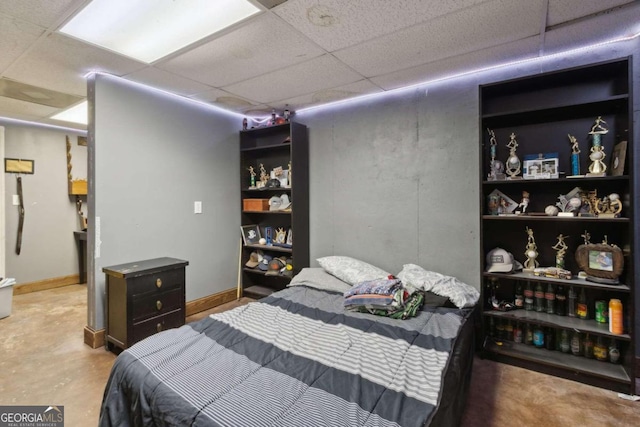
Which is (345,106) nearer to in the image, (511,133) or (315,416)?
(511,133)

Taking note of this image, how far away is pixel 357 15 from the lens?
6.06 feet

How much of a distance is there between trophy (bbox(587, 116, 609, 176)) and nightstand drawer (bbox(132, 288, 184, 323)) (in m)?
3.44

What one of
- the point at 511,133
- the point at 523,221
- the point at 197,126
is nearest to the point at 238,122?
the point at 197,126

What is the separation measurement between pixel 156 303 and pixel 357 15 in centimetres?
268

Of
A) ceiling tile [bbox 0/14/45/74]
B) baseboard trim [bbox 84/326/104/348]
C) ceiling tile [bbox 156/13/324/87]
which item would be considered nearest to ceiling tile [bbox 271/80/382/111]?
ceiling tile [bbox 156/13/324/87]

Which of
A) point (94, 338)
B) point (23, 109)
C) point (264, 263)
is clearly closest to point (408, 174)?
point (264, 263)

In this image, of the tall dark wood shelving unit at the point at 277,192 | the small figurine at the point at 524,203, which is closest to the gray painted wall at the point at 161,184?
the tall dark wood shelving unit at the point at 277,192

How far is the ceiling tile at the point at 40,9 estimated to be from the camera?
5.50 ft

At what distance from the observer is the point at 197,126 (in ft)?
11.5

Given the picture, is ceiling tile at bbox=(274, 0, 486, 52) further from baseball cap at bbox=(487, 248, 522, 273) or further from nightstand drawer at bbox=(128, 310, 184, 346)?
nightstand drawer at bbox=(128, 310, 184, 346)

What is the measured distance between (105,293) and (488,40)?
3.66m

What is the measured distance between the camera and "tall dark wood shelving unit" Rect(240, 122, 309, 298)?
3.49 meters

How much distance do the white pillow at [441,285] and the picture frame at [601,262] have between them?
75 centimetres

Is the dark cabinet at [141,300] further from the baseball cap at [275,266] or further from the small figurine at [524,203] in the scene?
the small figurine at [524,203]
